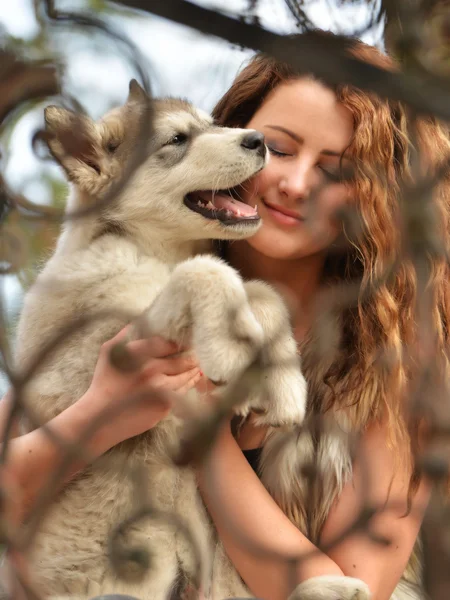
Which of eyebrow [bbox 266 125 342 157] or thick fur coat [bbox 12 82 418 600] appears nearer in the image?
thick fur coat [bbox 12 82 418 600]

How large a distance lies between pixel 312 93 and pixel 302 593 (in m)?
1.61

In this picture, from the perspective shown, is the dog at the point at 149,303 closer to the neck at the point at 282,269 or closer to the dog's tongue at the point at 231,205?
the dog's tongue at the point at 231,205

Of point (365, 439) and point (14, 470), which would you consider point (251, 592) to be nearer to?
point (365, 439)

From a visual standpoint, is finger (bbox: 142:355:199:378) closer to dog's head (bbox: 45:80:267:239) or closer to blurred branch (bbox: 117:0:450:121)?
dog's head (bbox: 45:80:267:239)

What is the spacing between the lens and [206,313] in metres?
1.90

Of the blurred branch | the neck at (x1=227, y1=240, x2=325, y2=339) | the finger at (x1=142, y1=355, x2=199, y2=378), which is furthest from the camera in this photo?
the neck at (x1=227, y1=240, x2=325, y2=339)

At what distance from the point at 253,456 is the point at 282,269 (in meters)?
0.72

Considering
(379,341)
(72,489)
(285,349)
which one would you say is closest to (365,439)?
(379,341)

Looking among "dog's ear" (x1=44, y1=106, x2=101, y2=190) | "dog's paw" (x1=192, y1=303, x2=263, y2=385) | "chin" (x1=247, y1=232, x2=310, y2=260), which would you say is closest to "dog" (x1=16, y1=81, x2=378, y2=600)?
"dog's paw" (x1=192, y1=303, x2=263, y2=385)

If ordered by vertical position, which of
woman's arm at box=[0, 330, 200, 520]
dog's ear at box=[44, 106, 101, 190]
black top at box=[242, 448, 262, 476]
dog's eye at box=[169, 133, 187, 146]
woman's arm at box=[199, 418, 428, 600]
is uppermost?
dog's ear at box=[44, 106, 101, 190]

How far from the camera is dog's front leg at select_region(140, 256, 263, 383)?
1.78 meters

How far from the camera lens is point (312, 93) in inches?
101

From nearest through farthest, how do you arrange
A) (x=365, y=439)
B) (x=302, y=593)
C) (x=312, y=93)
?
(x=302, y=593) → (x=365, y=439) → (x=312, y=93)

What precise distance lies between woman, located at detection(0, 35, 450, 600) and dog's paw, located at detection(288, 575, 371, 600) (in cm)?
3
